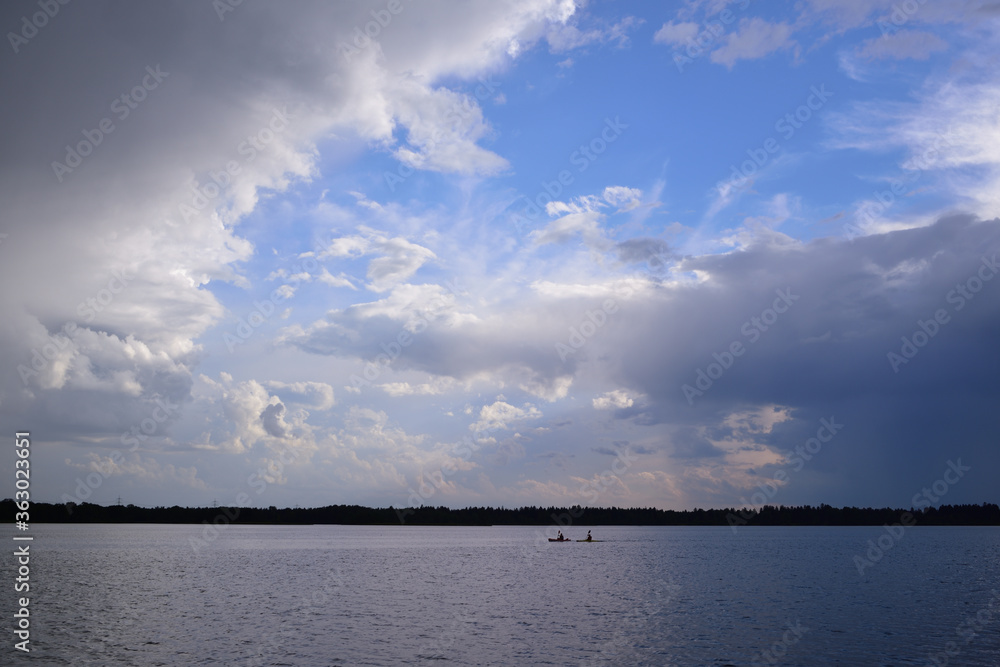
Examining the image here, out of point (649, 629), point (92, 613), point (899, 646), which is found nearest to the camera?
point (899, 646)

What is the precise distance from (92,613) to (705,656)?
43183 millimetres

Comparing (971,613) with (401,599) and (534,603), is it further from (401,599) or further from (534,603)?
(401,599)

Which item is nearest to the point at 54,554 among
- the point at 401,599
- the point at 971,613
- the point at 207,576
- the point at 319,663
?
the point at 207,576

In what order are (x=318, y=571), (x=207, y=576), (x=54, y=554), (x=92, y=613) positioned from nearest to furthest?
(x=92, y=613)
(x=207, y=576)
(x=318, y=571)
(x=54, y=554)

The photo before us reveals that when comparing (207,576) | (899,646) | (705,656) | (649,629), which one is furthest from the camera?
(207,576)

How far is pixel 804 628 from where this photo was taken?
1745 inches

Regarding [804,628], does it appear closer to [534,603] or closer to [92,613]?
[534,603]

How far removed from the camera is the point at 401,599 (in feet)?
189

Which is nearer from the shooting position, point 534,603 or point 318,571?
point 534,603

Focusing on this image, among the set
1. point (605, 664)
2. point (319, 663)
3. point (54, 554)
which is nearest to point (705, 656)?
point (605, 664)

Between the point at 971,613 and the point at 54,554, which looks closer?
the point at 971,613

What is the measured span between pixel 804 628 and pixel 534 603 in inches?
843

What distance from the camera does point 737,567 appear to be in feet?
316

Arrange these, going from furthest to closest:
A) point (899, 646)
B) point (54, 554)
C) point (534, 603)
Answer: point (54, 554)
point (534, 603)
point (899, 646)
